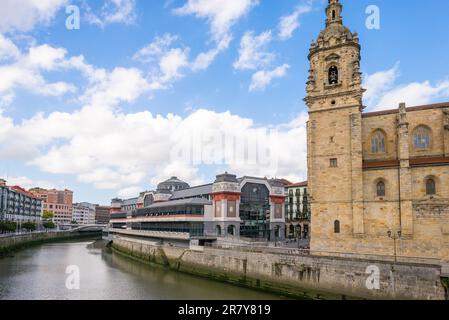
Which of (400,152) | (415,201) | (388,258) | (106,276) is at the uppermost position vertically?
(400,152)

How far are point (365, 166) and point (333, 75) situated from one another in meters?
12.0

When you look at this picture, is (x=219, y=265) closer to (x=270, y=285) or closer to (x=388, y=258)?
(x=270, y=285)

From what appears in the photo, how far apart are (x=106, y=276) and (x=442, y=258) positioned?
39.8 meters

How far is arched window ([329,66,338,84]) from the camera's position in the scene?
154 feet

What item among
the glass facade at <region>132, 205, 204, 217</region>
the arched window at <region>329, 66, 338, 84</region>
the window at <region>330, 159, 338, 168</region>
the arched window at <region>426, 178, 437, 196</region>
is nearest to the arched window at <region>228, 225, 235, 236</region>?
the glass facade at <region>132, 205, 204, 217</region>

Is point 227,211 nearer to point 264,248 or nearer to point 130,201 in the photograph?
point 264,248

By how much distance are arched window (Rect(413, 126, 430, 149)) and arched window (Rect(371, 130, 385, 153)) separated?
136 inches

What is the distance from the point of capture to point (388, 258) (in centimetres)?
3922

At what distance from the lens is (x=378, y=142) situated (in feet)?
151

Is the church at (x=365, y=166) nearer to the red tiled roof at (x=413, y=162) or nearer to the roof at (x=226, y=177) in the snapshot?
the red tiled roof at (x=413, y=162)

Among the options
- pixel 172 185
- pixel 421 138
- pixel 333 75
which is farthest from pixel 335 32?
pixel 172 185

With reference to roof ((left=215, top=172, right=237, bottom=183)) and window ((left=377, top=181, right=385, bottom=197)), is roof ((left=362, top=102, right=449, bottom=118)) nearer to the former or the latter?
window ((left=377, top=181, right=385, bottom=197))
